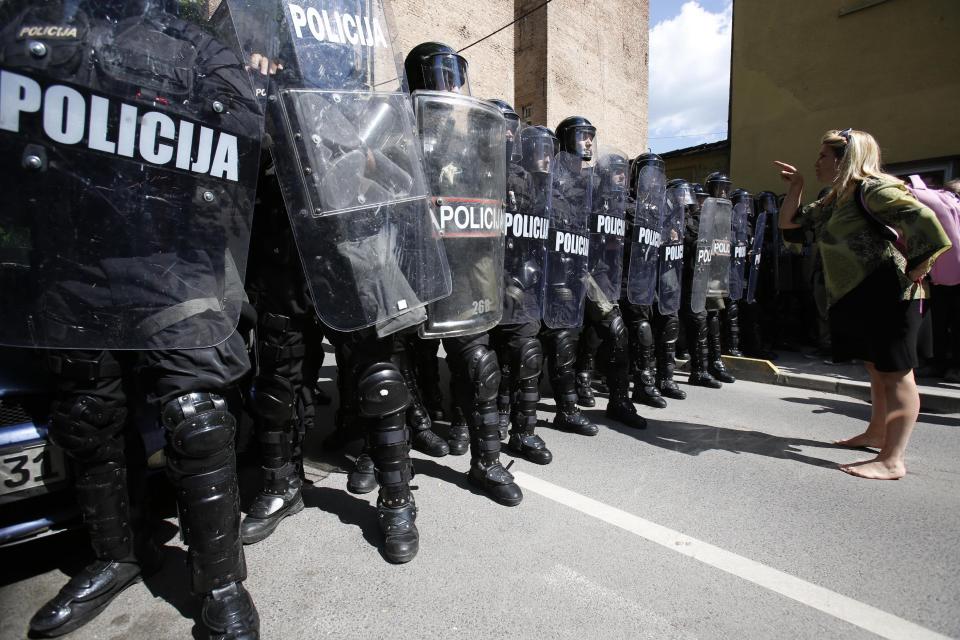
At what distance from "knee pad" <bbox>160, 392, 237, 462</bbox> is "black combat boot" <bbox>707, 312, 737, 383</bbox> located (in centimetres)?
458

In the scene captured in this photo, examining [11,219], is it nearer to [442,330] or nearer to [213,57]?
[213,57]

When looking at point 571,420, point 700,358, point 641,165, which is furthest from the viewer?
point 700,358

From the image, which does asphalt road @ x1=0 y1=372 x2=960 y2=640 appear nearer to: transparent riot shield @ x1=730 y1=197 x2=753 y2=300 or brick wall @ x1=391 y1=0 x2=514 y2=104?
transparent riot shield @ x1=730 y1=197 x2=753 y2=300

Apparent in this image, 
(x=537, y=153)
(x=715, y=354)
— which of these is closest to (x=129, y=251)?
(x=537, y=153)

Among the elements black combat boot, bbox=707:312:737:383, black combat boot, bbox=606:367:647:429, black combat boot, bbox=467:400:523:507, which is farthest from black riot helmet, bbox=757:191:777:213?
black combat boot, bbox=467:400:523:507

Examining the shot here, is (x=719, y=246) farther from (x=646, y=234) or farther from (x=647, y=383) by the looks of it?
(x=647, y=383)

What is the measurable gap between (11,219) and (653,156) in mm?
3816

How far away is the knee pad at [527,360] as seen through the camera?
2857 millimetres

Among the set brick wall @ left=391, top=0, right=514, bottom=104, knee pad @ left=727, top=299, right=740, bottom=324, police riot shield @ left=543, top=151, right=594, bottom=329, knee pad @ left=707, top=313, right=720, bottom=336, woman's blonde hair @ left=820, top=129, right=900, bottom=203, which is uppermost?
brick wall @ left=391, top=0, right=514, bottom=104

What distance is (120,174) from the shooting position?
1322mm

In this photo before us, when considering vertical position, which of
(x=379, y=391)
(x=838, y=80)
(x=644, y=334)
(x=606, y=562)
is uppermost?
(x=838, y=80)

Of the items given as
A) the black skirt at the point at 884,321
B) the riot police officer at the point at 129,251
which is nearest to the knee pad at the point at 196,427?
the riot police officer at the point at 129,251

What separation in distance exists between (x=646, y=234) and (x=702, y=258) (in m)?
1.02

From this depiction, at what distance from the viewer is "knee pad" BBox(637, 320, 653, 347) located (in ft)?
13.4
